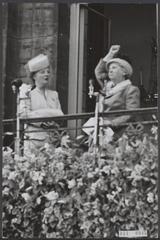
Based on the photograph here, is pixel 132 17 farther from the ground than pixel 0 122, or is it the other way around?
pixel 132 17

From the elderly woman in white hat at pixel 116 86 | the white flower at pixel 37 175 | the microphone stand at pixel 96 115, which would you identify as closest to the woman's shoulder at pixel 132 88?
the elderly woman in white hat at pixel 116 86

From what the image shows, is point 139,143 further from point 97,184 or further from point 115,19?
point 115,19

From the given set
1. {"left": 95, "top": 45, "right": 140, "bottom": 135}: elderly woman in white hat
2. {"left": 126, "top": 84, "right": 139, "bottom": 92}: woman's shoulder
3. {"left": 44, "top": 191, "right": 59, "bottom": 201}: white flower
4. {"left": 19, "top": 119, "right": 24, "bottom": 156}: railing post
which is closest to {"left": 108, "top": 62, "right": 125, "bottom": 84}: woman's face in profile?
{"left": 95, "top": 45, "right": 140, "bottom": 135}: elderly woman in white hat

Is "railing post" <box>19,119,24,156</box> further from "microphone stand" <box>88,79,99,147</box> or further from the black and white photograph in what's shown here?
"microphone stand" <box>88,79,99,147</box>

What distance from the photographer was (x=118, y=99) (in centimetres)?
892

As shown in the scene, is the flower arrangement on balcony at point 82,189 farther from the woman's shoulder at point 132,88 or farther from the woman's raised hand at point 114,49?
the woman's raised hand at point 114,49

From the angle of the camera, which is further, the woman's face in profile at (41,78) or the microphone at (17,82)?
the woman's face in profile at (41,78)

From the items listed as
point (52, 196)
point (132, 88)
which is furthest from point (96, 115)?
point (52, 196)

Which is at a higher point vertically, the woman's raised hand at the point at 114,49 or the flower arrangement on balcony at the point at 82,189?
the woman's raised hand at the point at 114,49

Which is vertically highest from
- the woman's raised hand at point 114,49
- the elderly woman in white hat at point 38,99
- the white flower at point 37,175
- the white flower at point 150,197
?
the woman's raised hand at point 114,49

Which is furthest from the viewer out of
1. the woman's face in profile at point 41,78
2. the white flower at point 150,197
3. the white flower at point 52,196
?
the woman's face in profile at point 41,78

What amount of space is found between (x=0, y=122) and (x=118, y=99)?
1.44 metres

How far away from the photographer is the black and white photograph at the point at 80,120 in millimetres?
8711

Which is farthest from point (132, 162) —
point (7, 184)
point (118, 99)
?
point (7, 184)
